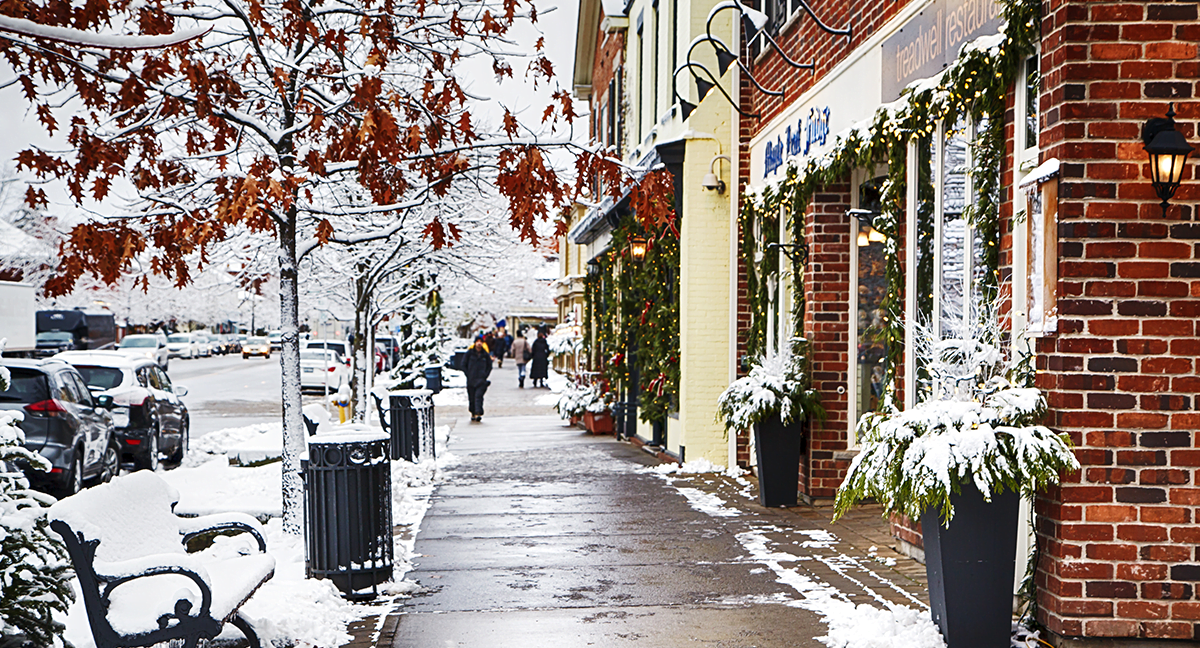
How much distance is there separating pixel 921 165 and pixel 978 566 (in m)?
3.60

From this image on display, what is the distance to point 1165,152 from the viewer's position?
543 cm

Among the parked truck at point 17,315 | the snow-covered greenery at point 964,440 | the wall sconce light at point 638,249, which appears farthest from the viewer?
the parked truck at point 17,315

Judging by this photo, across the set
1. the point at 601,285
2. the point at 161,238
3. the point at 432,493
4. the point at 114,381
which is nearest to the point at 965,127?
the point at 161,238

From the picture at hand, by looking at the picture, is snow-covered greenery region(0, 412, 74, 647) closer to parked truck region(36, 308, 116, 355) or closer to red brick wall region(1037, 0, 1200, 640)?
red brick wall region(1037, 0, 1200, 640)

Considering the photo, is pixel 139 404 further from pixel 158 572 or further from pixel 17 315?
pixel 17 315

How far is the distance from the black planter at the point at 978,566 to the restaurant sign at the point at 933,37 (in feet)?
8.85

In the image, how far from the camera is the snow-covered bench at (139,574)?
485 centimetres

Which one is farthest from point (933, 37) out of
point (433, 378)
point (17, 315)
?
point (17, 315)

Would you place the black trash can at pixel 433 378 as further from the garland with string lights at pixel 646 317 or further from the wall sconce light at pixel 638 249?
→ the wall sconce light at pixel 638 249

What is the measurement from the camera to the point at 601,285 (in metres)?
23.1

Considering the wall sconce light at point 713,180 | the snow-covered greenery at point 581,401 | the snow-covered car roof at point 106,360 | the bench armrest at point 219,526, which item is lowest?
the snow-covered greenery at point 581,401

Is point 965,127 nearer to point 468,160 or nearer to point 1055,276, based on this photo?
point 1055,276

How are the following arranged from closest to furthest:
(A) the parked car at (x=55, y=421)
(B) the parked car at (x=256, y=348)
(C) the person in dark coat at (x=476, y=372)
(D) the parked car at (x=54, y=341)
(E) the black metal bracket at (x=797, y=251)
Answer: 1. (E) the black metal bracket at (x=797, y=251)
2. (A) the parked car at (x=55, y=421)
3. (C) the person in dark coat at (x=476, y=372)
4. (D) the parked car at (x=54, y=341)
5. (B) the parked car at (x=256, y=348)

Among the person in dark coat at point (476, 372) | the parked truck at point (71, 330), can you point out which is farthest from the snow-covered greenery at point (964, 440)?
the parked truck at point (71, 330)
